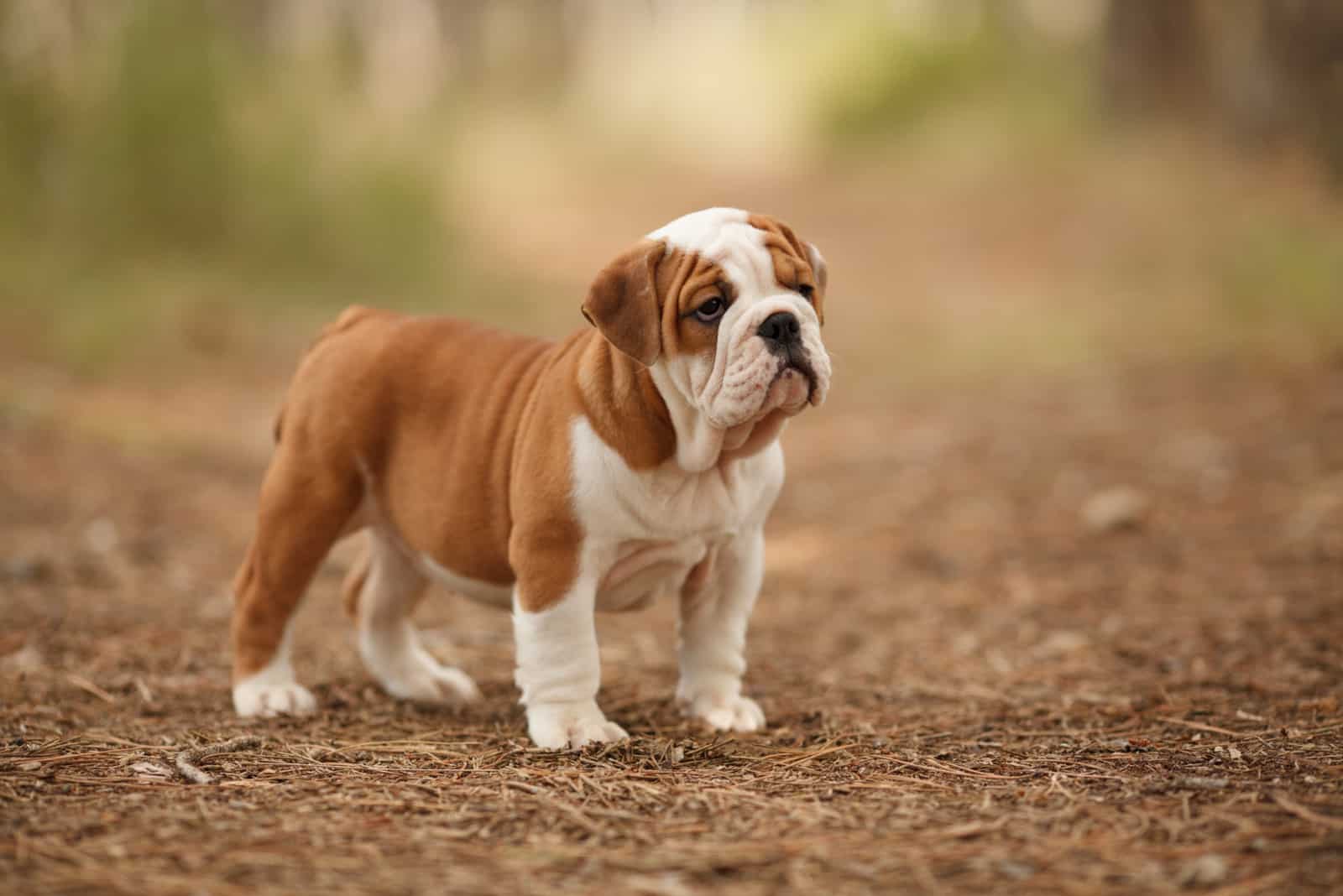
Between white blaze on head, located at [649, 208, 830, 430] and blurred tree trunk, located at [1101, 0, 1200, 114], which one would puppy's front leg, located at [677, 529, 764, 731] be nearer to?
white blaze on head, located at [649, 208, 830, 430]

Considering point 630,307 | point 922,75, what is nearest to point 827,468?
point 630,307

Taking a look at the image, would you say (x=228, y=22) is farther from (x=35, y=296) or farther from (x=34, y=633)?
(x=34, y=633)

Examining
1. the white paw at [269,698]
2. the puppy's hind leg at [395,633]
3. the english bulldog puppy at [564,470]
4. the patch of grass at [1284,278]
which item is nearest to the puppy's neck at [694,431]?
the english bulldog puppy at [564,470]

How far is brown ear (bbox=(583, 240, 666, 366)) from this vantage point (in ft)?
11.2

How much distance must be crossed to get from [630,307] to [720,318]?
0.74 ft

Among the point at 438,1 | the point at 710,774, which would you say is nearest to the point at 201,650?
the point at 710,774

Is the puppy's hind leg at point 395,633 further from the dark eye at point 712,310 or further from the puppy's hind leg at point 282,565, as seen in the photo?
the dark eye at point 712,310

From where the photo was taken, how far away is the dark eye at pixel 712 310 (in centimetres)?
342

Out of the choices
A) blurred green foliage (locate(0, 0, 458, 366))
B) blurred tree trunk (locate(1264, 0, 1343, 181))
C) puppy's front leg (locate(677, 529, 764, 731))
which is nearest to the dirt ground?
puppy's front leg (locate(677, 529, 764, 731))

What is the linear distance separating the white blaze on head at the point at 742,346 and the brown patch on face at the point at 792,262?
0.02 metres

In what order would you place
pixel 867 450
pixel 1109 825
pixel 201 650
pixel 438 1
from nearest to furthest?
Result: 1. pixel 1109 825
2. pixel 201 650
3. pixel 867 450
4. pixel 438 1

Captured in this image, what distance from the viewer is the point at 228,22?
11938 millimetres

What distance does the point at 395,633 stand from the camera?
4.44 meters

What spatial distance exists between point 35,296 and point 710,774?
7.97 metres
